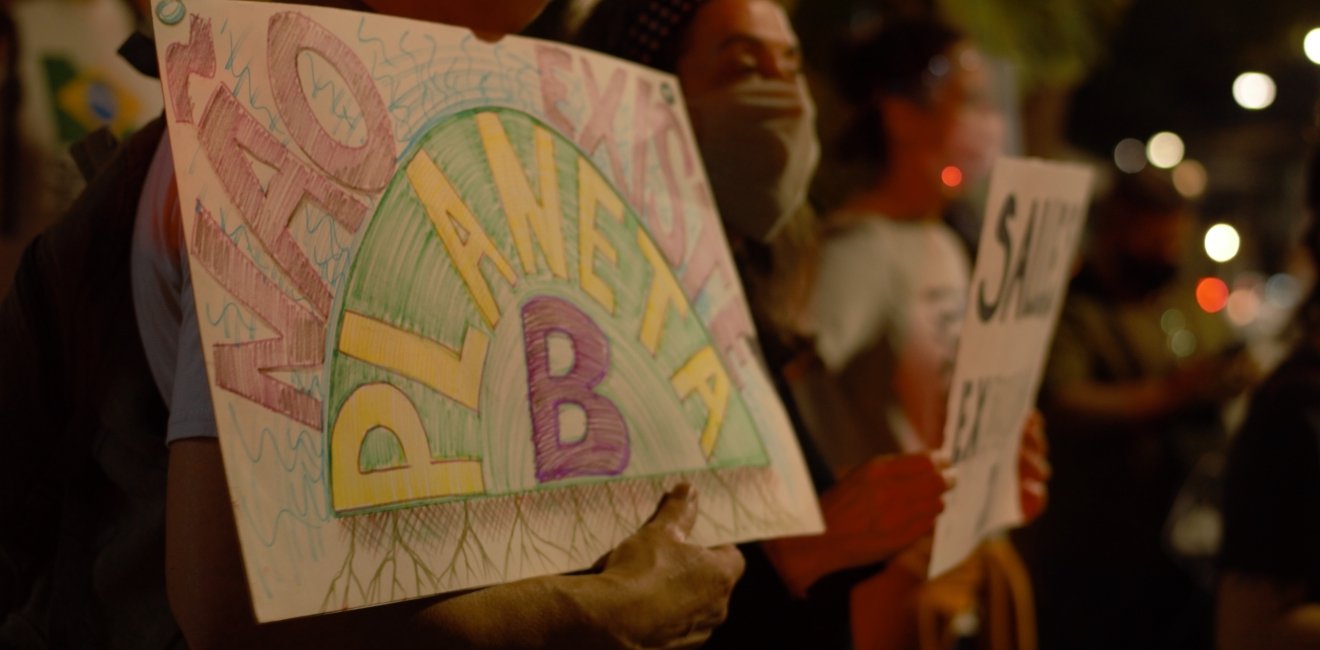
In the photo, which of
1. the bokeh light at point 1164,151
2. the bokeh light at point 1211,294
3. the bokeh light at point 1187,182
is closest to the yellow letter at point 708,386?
the bokeh light at point 1187,182

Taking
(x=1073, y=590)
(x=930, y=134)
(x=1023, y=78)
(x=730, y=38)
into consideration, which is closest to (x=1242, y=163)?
(x=1023, y=78)

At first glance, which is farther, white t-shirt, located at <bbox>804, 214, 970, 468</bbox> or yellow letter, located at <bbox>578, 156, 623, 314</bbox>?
white t-shirt, located at <bbox>804, 214, 970, 468</bbox>

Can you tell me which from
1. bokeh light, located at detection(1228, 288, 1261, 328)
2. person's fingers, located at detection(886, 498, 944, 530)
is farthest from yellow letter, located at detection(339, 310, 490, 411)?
bokeh light, located at detection(1228, 288, 1261, 328)

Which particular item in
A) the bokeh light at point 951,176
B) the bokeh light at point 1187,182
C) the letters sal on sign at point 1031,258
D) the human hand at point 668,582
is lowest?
the human hand at point 668,582

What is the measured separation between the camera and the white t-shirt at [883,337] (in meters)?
2.00

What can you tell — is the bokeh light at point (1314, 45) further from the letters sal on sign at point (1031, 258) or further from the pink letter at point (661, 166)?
the pink letter at point (661, 166)

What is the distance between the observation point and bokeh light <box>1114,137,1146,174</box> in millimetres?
9266

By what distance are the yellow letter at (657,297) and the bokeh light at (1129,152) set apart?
8.39 metres

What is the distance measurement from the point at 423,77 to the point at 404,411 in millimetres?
281

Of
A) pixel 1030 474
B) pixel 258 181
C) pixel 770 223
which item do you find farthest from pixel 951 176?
pixel 258 181

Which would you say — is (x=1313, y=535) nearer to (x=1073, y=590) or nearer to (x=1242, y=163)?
(x=1073, y=590)

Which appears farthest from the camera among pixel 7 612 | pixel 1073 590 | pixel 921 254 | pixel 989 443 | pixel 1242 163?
pixel 1242 163

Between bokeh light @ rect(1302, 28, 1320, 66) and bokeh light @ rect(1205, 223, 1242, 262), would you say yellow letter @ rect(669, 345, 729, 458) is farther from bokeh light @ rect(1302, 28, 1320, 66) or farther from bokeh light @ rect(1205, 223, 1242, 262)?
bokeh light @ rect(1205, 223, 1242, 262)

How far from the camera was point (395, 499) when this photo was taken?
0.92 meters
